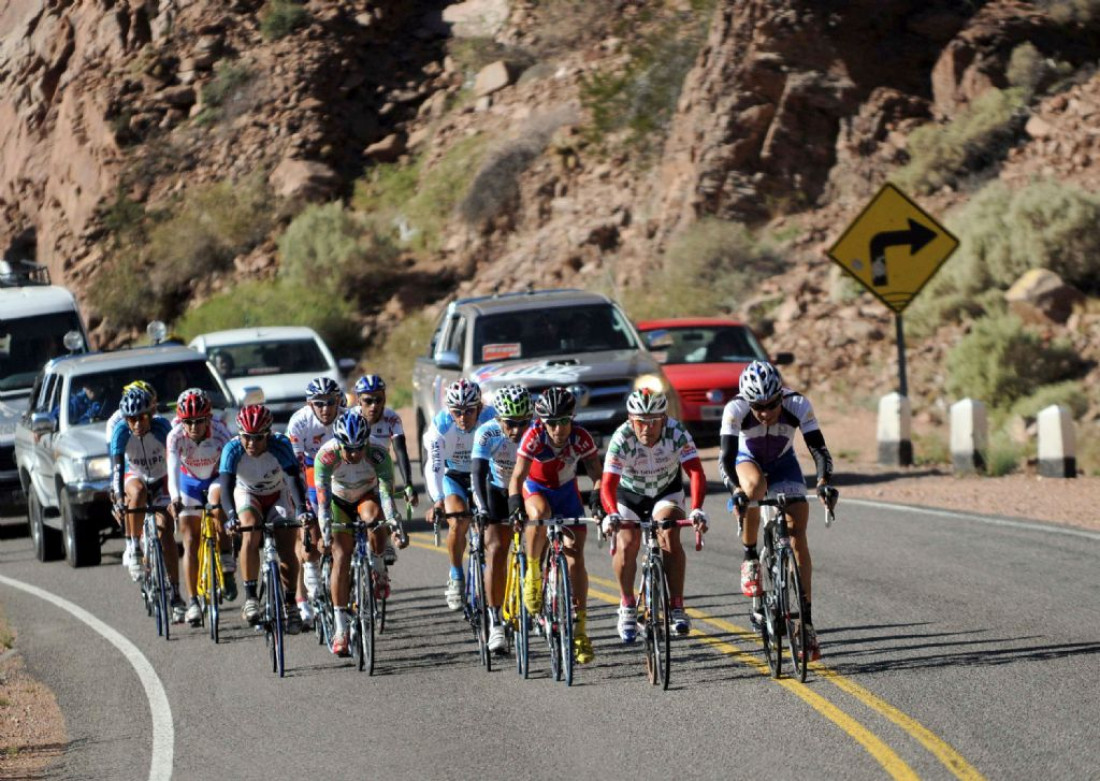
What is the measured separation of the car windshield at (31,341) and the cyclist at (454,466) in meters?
12.0

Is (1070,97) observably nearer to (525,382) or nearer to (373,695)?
(525,382)

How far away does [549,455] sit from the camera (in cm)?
1095

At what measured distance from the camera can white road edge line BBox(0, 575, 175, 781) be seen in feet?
30.6

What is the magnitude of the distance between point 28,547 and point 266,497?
9.45 metres

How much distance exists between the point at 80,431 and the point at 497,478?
7603mm

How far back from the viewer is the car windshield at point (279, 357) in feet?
77.6

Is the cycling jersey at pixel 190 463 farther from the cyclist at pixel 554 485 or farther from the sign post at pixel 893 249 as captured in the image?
the sign post at pixel 893 249

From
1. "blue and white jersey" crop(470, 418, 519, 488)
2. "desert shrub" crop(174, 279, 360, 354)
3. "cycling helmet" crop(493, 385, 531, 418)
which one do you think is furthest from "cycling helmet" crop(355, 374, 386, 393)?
"desert shrub" crop(174, 279, 360, 354)

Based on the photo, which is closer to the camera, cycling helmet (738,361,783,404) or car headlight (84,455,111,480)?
cycling helmet (738,361,783,404)

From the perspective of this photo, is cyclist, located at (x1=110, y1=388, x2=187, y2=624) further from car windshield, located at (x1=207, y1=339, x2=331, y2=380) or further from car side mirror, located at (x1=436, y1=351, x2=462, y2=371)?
car windshield, located at (x1=207, y1=339, x2=331, y2=380)

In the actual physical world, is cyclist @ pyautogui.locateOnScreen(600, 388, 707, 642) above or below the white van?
below


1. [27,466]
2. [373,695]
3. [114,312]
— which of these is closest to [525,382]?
[27,466]

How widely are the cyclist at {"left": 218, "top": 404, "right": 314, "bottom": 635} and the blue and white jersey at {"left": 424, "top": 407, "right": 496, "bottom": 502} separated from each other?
997 millimetres

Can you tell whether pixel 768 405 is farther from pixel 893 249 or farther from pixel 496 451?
pixel 893 249
